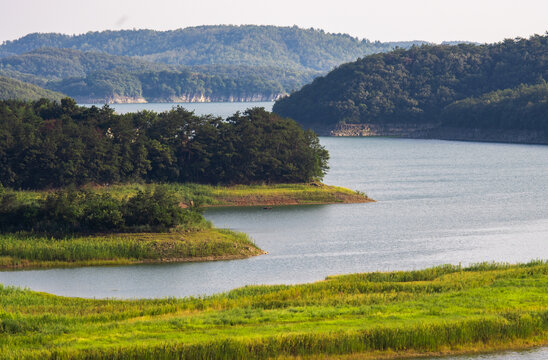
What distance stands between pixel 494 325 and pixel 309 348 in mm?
7291

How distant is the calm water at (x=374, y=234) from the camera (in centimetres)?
4984

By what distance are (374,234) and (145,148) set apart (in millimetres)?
31463

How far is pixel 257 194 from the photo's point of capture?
87.8 m

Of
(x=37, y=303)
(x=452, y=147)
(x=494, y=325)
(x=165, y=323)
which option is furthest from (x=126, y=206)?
(x=452, y=147)

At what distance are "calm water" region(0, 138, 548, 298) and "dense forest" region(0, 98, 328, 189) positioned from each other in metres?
9.74

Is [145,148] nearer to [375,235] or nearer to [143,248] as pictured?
[375,235]

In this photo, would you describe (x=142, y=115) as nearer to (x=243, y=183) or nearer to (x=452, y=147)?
(x=243, y=183)

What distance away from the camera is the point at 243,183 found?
3639 inches

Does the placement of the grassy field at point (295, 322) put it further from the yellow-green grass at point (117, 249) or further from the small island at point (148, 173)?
the small island at point (148, 173)

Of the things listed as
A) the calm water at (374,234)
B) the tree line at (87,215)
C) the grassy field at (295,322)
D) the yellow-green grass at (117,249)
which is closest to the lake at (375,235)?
the calm water at (374,234)

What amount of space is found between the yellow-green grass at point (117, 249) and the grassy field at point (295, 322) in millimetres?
13009

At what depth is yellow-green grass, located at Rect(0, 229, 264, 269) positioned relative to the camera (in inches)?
2128

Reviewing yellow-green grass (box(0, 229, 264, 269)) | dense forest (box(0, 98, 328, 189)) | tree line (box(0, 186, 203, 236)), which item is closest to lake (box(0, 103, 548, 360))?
yellow-green grass (box(0, 229, 264, 269))

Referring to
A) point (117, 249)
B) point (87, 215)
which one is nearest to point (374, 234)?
point (117, 249)
